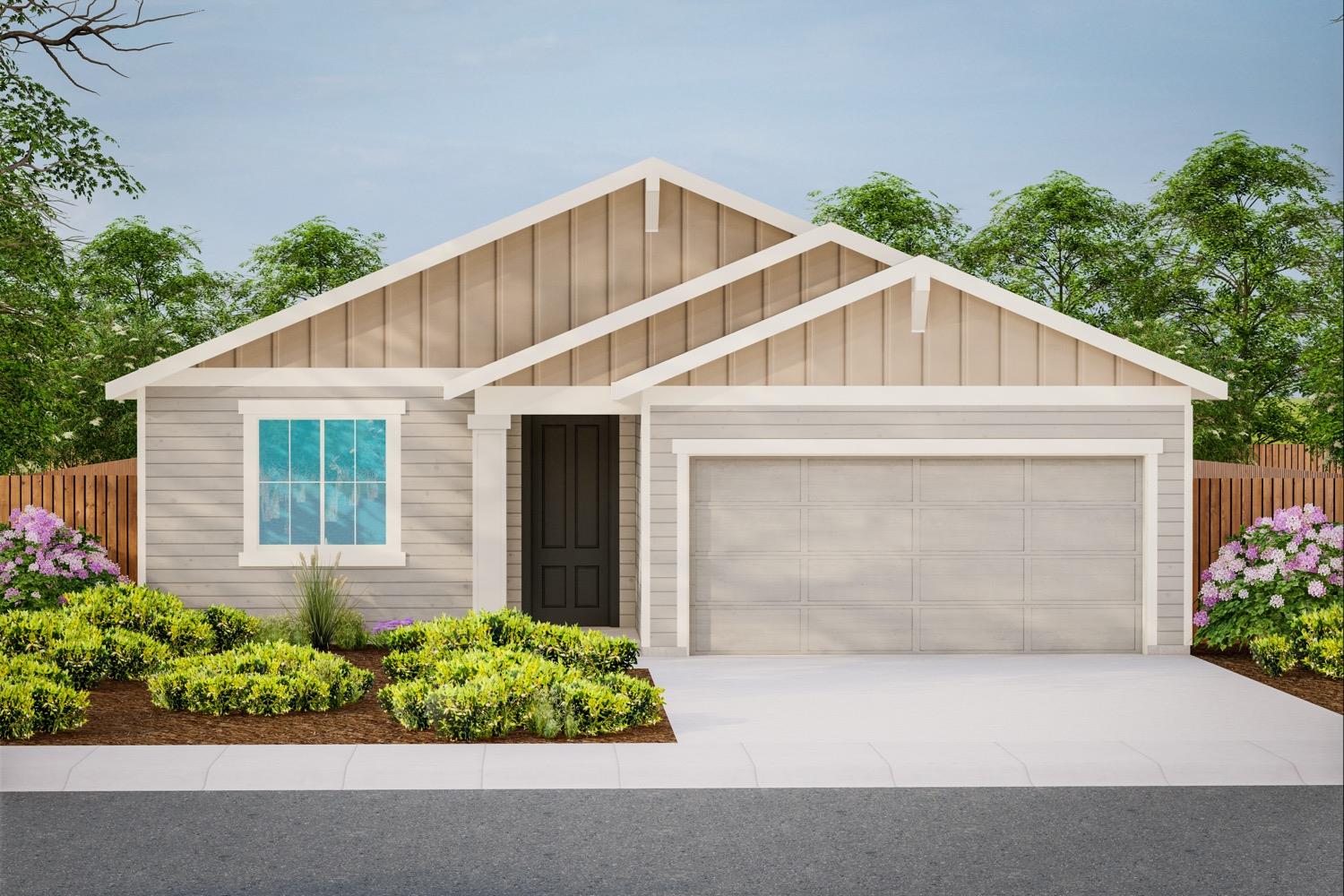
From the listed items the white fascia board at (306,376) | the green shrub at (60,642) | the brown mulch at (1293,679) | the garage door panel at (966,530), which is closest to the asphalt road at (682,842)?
the brown mulch at (1293,679)

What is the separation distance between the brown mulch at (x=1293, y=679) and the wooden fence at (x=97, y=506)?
36.0 feet

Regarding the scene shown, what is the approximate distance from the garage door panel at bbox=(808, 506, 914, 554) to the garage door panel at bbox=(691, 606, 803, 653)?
2.37ft

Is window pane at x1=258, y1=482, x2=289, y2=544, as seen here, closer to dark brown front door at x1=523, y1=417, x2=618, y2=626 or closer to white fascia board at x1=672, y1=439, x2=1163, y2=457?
dark brown front door at x1=523, y1=417, x2=618, y2=626

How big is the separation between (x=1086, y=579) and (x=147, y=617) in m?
8.80

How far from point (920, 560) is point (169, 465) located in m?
7.73

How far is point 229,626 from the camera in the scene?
11.8m

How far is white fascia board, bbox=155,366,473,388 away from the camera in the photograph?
1314 cm

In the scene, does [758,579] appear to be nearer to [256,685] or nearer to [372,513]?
[372,513]

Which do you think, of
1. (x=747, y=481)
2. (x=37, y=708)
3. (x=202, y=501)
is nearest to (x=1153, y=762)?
(x=747, y=481)

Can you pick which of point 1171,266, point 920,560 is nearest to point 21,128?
point 920,560

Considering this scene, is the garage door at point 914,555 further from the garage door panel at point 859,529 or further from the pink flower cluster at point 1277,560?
the pink flower cluster at point 1277,560

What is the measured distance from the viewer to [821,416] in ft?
39.6

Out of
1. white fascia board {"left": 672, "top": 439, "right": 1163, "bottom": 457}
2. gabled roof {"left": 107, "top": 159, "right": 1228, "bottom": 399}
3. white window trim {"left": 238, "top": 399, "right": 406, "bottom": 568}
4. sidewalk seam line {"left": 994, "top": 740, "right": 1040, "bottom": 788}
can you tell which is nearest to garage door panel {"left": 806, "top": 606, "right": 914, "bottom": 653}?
white fascia board {"left": 672, "top": 439, "right": 1163, "bottom": 457}

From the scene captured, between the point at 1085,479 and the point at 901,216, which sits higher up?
the point at 901,216
